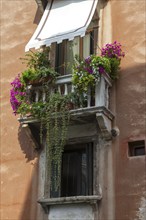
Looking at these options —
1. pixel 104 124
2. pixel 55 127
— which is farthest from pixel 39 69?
pixel 104 124

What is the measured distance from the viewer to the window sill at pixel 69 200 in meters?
8.53

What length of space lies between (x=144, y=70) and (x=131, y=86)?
16.8 inches

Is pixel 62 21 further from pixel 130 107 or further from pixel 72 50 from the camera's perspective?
pixel 130 107

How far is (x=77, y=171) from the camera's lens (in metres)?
9.30

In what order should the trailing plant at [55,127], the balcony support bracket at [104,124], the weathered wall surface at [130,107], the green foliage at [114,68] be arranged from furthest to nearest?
the green foliage at [114,68] → the trailing plant at [55,127] → the balcony support bracket at [104,124] → the weathered wall surface at [130,107]

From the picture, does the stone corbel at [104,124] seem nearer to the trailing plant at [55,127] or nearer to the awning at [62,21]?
the trailing plant at [55,127]

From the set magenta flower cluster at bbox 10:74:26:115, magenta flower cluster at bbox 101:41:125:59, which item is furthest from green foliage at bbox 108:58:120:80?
magenta flower cluster at bbox 10:74:26:115

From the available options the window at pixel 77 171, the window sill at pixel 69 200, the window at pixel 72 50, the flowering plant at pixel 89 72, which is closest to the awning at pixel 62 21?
the window at pixel 72 50

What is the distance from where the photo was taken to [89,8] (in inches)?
399

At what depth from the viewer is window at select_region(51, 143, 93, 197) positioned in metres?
9.05

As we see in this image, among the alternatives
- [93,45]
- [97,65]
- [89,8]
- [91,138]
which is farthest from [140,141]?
[89,8]

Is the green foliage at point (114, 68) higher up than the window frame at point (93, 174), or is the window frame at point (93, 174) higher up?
the green foliage at point (114, 68)

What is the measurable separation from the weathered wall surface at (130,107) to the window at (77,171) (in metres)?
0.57

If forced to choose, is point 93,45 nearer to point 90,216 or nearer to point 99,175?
point 99,175
